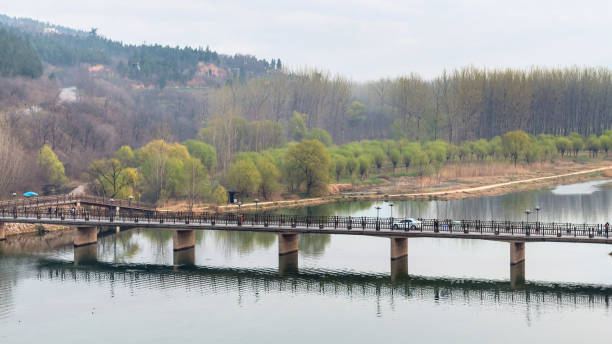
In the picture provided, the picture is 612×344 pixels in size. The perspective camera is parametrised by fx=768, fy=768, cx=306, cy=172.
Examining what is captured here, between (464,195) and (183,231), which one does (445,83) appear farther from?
(183,231)

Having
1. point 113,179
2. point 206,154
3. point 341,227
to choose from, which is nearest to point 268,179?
point 206,154

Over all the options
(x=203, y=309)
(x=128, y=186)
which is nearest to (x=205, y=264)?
(x=203, y=309)

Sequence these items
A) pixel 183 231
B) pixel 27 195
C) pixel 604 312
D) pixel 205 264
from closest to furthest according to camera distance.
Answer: pixel 604 312, pixel 205 264, pixel 183 231, pixel 27 195

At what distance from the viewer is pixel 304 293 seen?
62844 mm

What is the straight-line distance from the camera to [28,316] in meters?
55.6

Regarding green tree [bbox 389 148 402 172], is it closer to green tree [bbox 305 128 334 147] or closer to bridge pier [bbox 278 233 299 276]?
green tree [bbox 305 128 334 147]

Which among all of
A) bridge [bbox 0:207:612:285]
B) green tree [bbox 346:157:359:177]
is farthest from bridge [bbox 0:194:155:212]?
green tree [bbox 346:157:359:177]

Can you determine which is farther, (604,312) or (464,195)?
(464,195)

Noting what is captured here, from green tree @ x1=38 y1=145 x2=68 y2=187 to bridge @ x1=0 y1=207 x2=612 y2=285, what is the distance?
120ft

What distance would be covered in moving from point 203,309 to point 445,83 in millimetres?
149064

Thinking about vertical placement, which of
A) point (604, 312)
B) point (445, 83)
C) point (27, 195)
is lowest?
point (604, 312)

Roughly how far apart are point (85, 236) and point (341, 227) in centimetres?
3023

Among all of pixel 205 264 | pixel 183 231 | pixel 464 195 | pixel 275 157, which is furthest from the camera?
pixel 275 157

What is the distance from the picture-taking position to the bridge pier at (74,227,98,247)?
3332 inches
